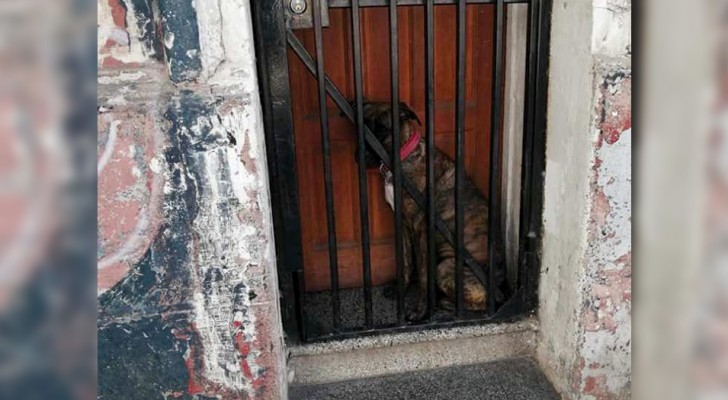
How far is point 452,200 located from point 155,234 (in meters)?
1.53

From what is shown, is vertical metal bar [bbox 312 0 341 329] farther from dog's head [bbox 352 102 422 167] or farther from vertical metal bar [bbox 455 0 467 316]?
vertical metal bar [bbox 455 0 467 316]

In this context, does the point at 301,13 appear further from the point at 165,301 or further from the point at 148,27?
the point at 165,301

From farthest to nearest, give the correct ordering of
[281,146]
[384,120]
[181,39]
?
1. [384,120]
2. [281,146]
3. [181,39]

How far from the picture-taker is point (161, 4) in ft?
6.01

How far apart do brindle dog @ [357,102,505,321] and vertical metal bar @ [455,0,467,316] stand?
0.19 m

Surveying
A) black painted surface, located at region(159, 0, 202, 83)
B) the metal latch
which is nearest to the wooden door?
the metal latch

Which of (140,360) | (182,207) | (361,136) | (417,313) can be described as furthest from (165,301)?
(417,313)

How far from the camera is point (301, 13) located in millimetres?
2170

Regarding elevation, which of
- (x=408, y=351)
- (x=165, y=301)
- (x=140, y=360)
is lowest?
(x=408, y=351)

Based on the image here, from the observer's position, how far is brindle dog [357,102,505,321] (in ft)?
9.37

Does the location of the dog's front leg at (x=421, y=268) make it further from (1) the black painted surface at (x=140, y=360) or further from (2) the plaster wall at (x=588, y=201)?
(1) the black painted surface at (x=140, y=360)

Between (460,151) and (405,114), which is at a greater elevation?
(405,114)

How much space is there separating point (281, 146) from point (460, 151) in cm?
77

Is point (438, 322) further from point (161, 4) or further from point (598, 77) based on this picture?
point (161, 4)
